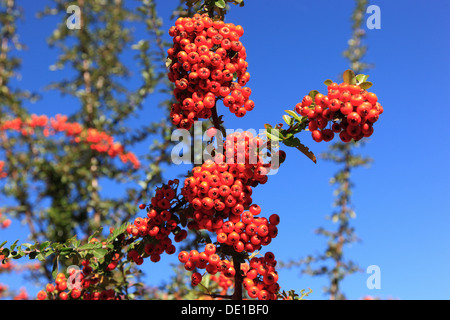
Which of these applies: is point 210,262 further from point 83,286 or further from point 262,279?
point 83,286

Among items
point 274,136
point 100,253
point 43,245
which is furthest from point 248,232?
point 43,245

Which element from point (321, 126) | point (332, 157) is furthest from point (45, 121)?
point (321, 126)

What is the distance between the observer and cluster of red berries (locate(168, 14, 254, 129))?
2.29m

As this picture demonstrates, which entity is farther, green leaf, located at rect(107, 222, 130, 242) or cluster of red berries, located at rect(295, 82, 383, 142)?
green leaf, located at rect(107, 222, 130, 242)

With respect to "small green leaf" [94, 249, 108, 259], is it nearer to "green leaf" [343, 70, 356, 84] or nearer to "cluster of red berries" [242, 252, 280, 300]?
"cluster of red berries" [242, 252, 280, 300]

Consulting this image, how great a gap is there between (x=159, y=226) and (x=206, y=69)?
1.06 metres

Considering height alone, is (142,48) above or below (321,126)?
above

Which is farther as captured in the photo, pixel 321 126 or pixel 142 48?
pixel 142 48

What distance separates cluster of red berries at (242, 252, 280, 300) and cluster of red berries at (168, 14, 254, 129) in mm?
896

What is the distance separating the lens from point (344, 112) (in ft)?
6.54

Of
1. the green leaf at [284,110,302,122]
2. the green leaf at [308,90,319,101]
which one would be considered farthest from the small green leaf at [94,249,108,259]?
Answer: the green leaf at [308,90,319,101]

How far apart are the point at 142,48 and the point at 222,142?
12.2 feet

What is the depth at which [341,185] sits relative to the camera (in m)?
6.45
